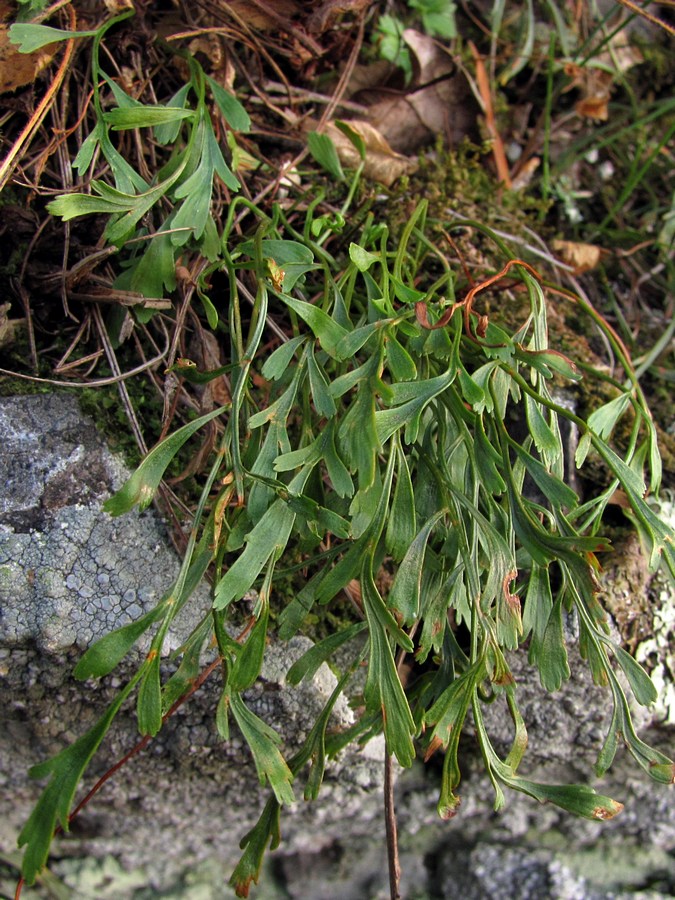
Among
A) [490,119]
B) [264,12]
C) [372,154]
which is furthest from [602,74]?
[264,12]

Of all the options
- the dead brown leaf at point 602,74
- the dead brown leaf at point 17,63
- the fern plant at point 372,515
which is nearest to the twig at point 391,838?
the fern plant at point 372,515

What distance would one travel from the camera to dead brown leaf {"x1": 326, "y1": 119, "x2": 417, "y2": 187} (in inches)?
57.9

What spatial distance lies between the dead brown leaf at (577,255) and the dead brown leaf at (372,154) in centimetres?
38

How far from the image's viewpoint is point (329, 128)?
148 centimetres

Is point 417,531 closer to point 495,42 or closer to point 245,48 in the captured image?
point 245,48

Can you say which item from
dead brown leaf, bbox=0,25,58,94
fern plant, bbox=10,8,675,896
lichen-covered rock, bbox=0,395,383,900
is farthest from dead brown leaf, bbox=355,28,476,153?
lichen-covered rock, bbox=0,395,383,900

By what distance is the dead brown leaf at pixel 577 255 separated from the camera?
1.60 meters

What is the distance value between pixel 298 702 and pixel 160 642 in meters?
0.33

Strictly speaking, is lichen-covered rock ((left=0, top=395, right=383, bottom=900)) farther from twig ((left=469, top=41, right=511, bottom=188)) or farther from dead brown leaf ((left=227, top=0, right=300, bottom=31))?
twig ((left=469, top=41, right=511, bottom=188))

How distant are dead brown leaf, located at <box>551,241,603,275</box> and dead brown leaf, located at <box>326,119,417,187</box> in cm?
38

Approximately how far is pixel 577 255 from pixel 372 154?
49 cm

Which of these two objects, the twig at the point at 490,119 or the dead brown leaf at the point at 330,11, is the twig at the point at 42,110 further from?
the twig at the point at 490,119

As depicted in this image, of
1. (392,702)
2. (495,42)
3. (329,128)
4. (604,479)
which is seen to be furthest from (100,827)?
(495,42)

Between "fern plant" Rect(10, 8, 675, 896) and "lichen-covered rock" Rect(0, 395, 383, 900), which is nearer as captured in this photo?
"fern plant" Rect(10, 8, 675, 896)
